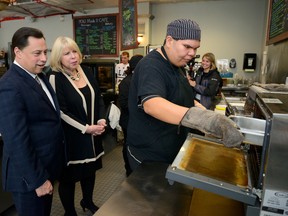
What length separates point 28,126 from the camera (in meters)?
1.34

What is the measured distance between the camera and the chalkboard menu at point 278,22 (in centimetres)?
217

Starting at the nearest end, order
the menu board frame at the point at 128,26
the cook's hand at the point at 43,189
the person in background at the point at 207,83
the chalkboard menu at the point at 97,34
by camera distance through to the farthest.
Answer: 1. the cook's hand at the point at 43,189
2. the person in background at the point at 207,83
3. the menu board frame at the point at 128,26
4. the chalkboard menu at the point at 97,34

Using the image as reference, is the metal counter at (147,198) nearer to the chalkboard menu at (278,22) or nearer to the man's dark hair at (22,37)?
the man's dark hair at (22,37)

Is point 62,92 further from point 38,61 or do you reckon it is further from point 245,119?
point 245,119

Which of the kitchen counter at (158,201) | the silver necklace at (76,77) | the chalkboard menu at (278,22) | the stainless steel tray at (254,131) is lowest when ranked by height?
the kitchen counter at (158,201)

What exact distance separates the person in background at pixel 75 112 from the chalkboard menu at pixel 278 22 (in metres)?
1.82

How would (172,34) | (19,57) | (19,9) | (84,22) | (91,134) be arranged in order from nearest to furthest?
1. (172,34)
2. (19,57)
3. (91,134)
4. (19,9)
5. (84,22)

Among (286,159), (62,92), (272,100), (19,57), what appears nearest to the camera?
(286,159)

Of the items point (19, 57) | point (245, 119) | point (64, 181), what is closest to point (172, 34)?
point (245, 119)

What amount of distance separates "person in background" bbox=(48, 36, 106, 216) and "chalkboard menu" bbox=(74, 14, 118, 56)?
14.8 ft

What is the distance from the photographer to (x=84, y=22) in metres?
6.49

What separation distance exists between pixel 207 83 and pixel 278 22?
1.26 m

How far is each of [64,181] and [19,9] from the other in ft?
18.3

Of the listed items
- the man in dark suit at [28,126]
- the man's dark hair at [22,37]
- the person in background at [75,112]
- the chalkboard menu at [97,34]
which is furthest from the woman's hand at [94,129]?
the chalkboard menu at [97,34]
